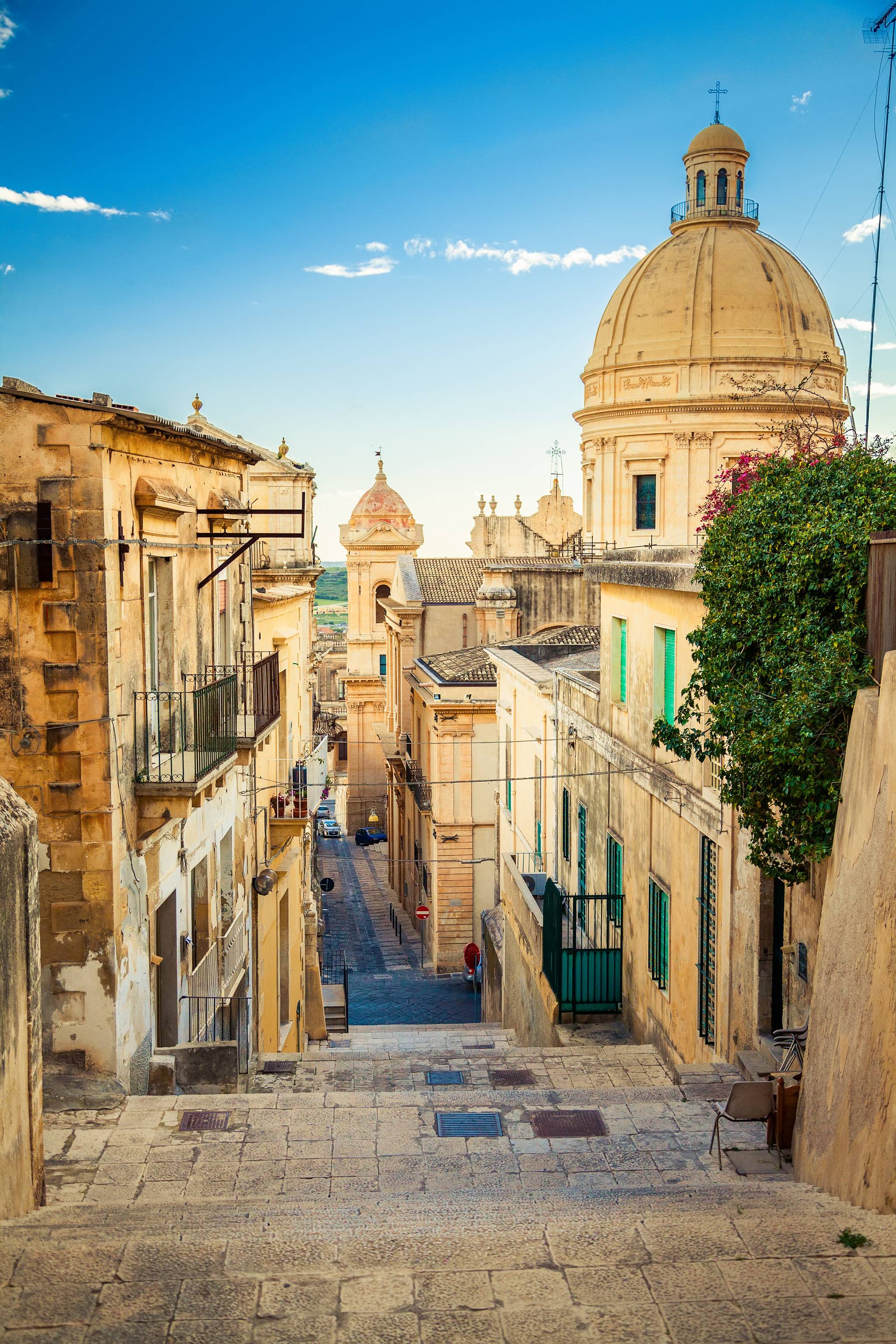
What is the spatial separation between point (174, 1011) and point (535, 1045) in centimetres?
647

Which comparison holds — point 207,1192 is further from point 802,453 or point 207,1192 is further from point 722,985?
point 802,453

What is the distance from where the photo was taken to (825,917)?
23.9 ft

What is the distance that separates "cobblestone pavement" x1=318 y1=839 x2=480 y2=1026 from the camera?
26.4 metres

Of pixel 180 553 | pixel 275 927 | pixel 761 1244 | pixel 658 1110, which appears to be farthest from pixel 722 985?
pixel 275 927

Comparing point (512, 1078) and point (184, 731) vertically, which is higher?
point (184, 731)

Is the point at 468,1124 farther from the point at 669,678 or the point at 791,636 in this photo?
the point at 669,678

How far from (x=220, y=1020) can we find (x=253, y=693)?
3707 millimetres

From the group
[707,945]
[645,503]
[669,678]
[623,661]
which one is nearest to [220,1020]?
[707,945]

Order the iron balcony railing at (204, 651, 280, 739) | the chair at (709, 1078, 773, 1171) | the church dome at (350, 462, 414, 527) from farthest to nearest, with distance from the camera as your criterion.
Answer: the church dome at (350, 462, 414, 527) → the iron balcony railing at (204, 651, 280, 739) → the chair at (709, 1078, 773, 1171)

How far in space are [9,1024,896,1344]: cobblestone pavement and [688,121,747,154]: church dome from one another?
34300mm

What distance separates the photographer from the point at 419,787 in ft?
116

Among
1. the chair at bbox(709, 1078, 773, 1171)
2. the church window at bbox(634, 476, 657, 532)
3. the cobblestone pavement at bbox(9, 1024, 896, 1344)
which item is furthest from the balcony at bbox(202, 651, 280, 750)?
the church window at bbox(634, 476, 657, 532)

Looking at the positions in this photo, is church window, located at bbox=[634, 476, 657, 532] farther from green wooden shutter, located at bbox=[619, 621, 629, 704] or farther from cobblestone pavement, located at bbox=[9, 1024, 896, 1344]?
cobblestone pavement, located at bbox=[9, 1024, 896, 1344]

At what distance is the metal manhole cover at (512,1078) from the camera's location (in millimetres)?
11266
